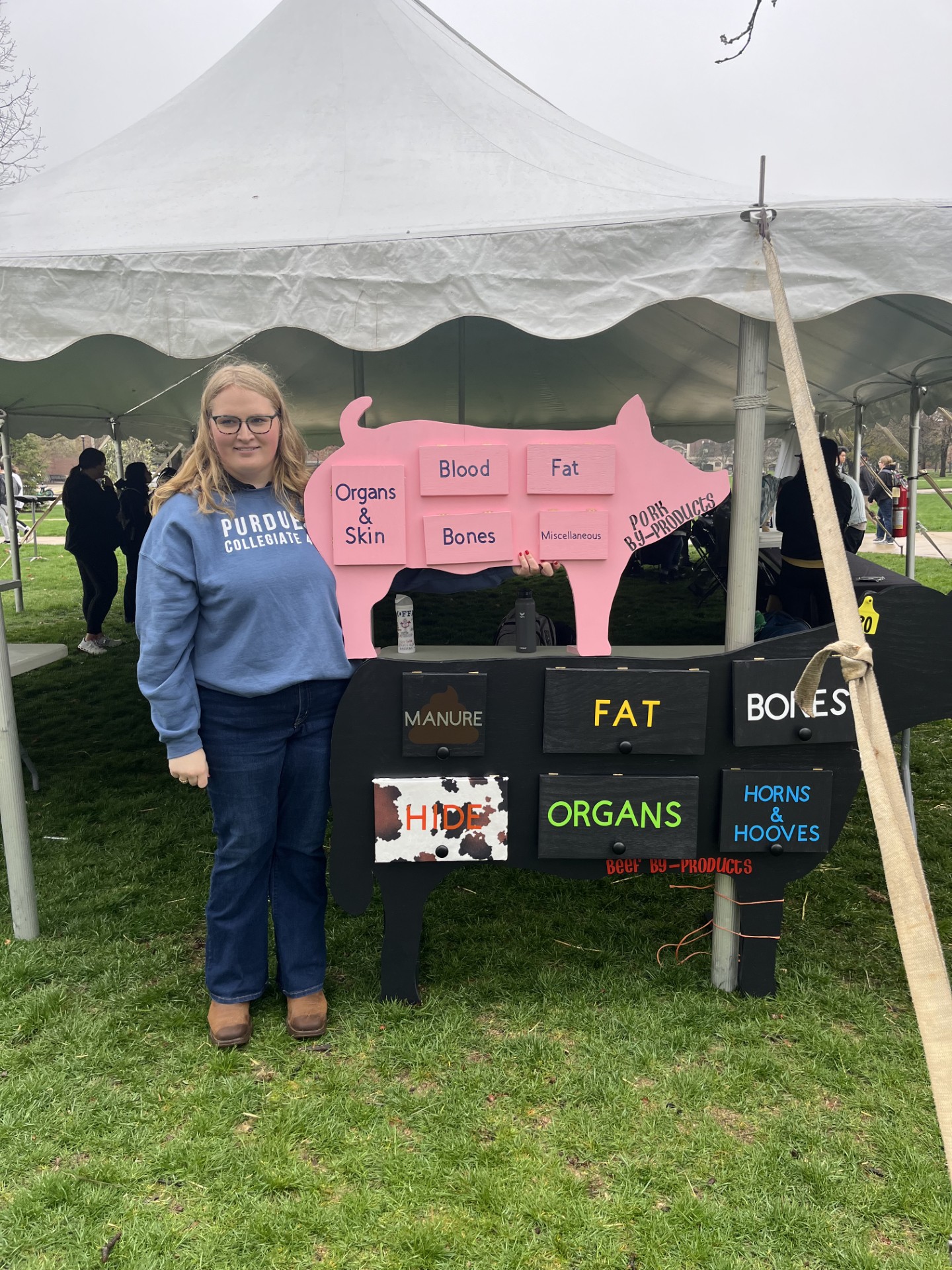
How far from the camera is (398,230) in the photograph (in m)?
2.52

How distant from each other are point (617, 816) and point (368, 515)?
116 cm

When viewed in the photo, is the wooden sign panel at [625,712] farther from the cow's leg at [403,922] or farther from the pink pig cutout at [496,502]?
the cow's leg at [403,922]

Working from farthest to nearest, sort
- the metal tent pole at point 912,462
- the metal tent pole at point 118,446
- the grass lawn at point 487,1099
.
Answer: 1. the metal tent pole at point 118,446
2. the metal tent pole at point 912,462
3. the grass lawn at point 487,1099

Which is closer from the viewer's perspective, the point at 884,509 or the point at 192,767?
the point at 192,767

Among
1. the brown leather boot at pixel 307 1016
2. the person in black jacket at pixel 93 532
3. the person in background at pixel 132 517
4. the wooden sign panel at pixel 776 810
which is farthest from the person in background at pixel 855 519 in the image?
the person in background at pixel 132 517

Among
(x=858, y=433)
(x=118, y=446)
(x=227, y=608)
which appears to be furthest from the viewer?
(x=118, y=446)

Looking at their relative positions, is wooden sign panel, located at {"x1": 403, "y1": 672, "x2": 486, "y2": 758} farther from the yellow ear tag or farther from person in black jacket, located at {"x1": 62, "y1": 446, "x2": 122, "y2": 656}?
person in black jacket, located at {"x1": 62, "y1": 446, "x2": 122, "y2": 656}

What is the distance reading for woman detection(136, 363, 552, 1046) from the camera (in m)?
2.24

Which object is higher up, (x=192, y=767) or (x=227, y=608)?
→ (x=227, y=608)

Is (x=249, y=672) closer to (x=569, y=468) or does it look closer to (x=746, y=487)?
(x=569, y=468)

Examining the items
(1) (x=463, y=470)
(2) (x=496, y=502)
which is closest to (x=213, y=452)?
(1) (x=463, y=470)

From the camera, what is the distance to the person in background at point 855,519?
6.08m

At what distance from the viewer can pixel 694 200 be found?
262 centimetres

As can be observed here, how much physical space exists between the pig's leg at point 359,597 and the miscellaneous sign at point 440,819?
0.40 m
